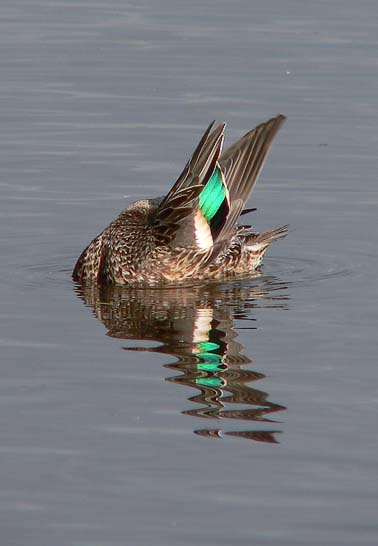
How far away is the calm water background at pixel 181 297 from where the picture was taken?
7332 millimetres

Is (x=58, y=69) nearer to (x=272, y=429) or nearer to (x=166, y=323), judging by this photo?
(x=166, y=323)

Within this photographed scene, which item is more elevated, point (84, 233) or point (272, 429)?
point (84, 233)

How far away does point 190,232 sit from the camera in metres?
11.8

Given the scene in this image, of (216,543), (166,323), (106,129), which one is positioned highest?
(106,129)

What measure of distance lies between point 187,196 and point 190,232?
0.30 meters

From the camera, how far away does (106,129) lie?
16062 millimetres

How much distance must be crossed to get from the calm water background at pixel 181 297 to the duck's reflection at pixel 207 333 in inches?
1.2

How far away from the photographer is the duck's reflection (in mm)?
8516

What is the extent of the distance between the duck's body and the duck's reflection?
0.15 m

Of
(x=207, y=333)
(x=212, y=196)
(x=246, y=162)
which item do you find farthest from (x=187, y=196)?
(x=207, y=333)

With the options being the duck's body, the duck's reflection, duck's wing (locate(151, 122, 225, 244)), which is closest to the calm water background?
the duck's reflection

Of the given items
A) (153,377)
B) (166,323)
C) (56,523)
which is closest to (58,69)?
(166,323)

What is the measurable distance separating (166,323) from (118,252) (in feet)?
4.50

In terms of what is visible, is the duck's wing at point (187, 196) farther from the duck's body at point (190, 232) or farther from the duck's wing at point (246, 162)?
the duck's wing at point (246, 162)
